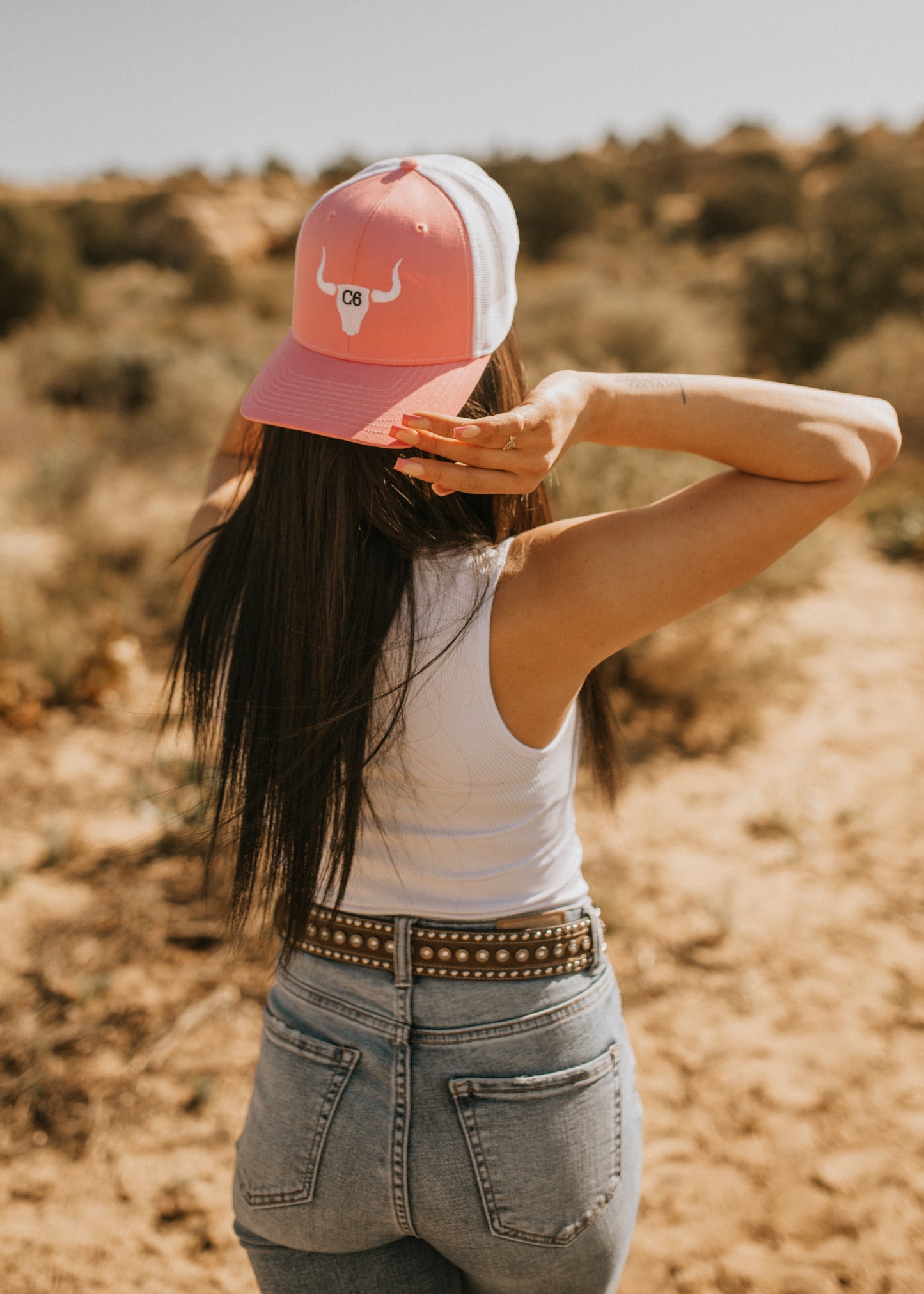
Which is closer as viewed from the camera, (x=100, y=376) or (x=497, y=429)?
(x=497, y=429)

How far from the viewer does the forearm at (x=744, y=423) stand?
1012 mm

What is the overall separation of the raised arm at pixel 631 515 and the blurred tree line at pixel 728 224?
10618 mm

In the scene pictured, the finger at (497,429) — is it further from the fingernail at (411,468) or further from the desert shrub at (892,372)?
the desert shrub at (892,372)

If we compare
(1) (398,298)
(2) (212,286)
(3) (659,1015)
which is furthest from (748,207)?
(1) (398,298)

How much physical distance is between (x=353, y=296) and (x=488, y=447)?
0.29 m

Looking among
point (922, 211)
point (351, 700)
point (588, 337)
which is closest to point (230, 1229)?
point (351, 700)

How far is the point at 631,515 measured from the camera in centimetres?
89

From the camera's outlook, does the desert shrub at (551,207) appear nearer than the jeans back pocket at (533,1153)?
No

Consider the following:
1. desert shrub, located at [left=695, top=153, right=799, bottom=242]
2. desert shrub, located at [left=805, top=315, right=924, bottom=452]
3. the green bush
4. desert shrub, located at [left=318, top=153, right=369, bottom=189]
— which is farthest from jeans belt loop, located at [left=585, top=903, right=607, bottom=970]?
desert shrub, located at [left=318, top=153, right=369, bottom=189]

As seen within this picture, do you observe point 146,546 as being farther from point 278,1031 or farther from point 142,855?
point 278,1031

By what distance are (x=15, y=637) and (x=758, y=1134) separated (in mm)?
3894

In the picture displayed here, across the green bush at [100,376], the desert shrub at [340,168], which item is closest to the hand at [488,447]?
the green bush at [100,376]

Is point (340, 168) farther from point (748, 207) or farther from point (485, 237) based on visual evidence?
point (485, 237)

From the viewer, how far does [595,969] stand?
986mm
